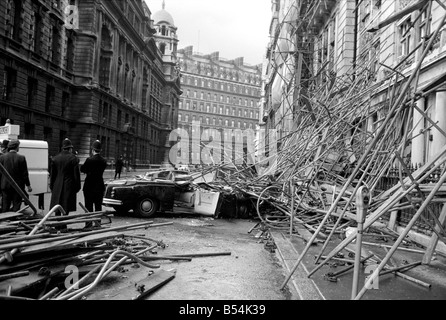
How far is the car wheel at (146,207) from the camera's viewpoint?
10.8 metres

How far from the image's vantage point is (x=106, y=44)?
146 ft

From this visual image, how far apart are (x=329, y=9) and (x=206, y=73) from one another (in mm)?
91375

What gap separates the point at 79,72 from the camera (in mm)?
38156

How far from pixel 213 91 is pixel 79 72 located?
74038 millimetres

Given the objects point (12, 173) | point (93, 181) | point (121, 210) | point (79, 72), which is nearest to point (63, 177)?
point (93, 181)

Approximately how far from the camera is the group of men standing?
7812 mm

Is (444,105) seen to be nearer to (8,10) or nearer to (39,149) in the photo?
(39,149)

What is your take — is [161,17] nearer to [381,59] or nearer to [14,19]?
[14,19]

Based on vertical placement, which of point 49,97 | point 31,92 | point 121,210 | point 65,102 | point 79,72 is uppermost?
point 79,72

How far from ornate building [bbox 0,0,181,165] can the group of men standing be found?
19406 millimetres

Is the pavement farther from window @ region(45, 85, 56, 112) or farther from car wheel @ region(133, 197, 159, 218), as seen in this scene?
window @ region(45, 85, 56, 112)

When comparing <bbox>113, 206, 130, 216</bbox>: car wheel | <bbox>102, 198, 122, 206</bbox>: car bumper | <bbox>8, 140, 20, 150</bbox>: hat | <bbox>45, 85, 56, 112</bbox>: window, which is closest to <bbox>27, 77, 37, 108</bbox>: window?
<bbox>45, 85, 56, 112</bbox>: window

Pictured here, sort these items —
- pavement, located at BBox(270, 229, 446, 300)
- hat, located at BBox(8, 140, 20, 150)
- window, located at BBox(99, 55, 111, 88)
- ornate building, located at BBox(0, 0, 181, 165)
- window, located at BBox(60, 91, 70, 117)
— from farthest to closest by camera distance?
window, located at BBox(99, 55, 111, 88)
window, located at BBox(60, 91, 70, 117)
ornate building, located at BBox(0, 0, 181, 165)
hat, located at BBox(8, 140, 20, 150)
pavement, located at BBox(270, 229, 446, 300)
